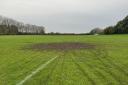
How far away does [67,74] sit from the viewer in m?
14.0

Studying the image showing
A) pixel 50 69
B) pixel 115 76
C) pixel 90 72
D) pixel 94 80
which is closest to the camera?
pixel 94 80

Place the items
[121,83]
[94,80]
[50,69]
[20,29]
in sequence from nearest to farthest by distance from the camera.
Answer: [121,83] < [94,80] < [50,69] < [20,29]

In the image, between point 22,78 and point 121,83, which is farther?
point 22,78

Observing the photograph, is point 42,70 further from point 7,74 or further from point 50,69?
point 7,74

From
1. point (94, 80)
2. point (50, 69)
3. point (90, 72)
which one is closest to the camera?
point (94, 80)

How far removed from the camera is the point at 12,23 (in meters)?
126

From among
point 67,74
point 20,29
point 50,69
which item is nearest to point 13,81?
point 67,74

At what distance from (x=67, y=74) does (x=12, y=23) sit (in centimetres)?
11351

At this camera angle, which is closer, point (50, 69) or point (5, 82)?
point (5, 82)

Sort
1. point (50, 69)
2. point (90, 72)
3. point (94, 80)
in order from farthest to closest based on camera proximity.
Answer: point (50, 69) → point (90, 72) → point (94, 80)

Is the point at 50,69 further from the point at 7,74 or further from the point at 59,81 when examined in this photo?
the point at 59,81

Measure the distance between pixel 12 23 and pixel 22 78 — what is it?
114347 millimetres

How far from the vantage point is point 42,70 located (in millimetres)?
15383

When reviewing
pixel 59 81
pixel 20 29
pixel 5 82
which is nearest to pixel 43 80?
pixel 59 81
